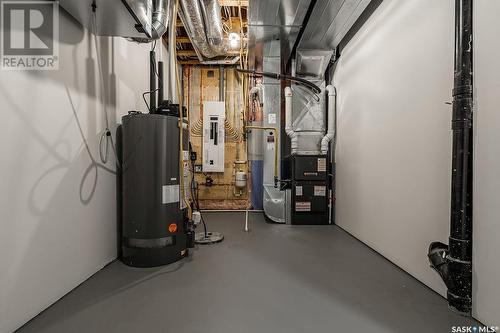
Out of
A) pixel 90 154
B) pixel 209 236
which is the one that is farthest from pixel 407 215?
pixel 90 154

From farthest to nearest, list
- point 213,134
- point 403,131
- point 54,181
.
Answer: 1. point 213,134
2. point 403,131
3. point 54,181

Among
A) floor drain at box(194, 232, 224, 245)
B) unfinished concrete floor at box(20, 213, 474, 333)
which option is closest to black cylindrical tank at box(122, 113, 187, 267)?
unfinished concrete floor at box(20, 213, 474, 333)

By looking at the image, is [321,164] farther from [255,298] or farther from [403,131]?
[255,298]

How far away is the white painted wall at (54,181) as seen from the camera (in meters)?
1.16

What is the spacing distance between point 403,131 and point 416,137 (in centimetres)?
16

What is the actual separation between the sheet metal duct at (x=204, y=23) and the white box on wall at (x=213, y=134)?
1079mm

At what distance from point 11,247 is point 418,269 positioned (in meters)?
2.47

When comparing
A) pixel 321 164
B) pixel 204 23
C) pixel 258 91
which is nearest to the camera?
pixel 204 23

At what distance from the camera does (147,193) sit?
188 cm

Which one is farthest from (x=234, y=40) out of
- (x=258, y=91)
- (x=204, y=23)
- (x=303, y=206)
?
(x=303, y=206)

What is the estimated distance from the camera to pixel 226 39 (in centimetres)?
336

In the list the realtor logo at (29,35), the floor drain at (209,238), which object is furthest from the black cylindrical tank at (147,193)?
the realtor logo at (29,35)

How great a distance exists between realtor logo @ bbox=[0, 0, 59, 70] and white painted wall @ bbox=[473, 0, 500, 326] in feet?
7.95

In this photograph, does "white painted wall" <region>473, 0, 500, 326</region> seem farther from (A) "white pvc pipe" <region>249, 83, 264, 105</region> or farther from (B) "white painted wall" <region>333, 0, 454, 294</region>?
(A) "white pvc pipe" <region>249, 83, 264, 105</region>
